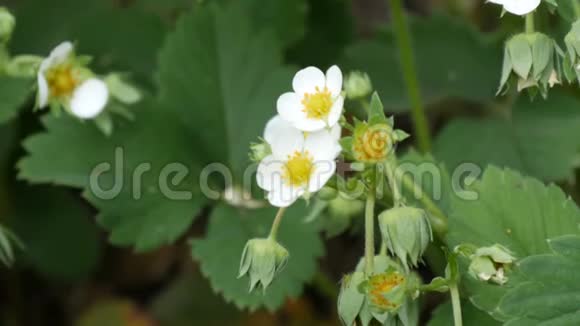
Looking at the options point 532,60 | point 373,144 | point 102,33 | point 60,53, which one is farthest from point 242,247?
point 102,33

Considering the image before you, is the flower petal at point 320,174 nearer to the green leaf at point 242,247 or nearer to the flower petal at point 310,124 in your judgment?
the flower petal at point 310,124

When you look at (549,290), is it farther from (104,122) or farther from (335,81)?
(104,122)

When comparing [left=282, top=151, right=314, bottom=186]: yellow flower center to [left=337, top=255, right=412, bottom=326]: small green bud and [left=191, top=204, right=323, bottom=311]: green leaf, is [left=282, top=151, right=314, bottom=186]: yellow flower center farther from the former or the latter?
[left=191, top=204, right=323, bottom=311]: green leaf

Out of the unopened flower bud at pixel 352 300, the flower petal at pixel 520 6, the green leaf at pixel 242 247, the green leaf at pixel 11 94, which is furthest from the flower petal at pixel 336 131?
the green leaf at pixel 11 94

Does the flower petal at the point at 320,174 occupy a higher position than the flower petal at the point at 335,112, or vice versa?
the flower petal at the point at 335,112

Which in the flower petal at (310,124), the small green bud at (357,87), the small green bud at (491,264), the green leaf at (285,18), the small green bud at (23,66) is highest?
the green leaf at (285,18)

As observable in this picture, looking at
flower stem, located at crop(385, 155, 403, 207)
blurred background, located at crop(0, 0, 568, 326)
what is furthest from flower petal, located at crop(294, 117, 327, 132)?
blurred background, located at crop(0, 0, 568, 326)

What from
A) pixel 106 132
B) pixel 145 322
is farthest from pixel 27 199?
pixel 106 132
